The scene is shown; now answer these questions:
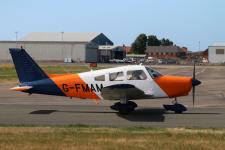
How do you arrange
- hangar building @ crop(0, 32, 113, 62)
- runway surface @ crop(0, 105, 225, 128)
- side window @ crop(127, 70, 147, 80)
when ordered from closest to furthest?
runway surface @ crop(0, 105, 225, 128), side window @ crop(127, 70, 147, 80), hangar building @ crop(0, 32, 113, 62)

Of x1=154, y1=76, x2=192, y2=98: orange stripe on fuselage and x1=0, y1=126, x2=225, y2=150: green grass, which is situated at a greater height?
x1=154, y1=76, x2=192, y2=98: orange stripe on fuselage

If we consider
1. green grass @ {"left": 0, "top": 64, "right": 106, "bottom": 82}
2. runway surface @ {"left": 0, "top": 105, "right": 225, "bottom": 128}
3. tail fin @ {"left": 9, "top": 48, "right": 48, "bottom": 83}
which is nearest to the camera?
runway surface @ {"left": 0, "top": 105, "right": 225, "bottom": 128}

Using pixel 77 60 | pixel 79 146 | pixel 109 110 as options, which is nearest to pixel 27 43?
pixel 77 60

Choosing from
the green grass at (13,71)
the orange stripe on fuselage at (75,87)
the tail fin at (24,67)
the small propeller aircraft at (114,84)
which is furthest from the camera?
the green grass at (13,71)

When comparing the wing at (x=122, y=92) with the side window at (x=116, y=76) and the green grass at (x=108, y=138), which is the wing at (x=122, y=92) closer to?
the side window at (x=116, y=76)

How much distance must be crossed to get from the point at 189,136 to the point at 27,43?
450 feet

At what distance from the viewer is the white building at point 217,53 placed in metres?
166

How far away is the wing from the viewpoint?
16969 millimetres

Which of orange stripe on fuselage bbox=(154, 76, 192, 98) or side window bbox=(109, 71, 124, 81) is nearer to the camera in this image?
orange stripe on fuselage bbox=(154, 76, 192, 98)

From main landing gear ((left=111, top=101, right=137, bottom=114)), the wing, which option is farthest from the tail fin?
main landing gear ((left=111, top=101, right=137, bottom=114))

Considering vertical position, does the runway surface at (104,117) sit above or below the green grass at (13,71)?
above

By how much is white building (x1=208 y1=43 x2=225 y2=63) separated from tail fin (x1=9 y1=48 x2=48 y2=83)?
5965 inches

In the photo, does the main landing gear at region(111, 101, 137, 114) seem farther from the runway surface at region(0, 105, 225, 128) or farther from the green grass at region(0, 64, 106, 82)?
the green grass at region(0, 64, 106, 82)

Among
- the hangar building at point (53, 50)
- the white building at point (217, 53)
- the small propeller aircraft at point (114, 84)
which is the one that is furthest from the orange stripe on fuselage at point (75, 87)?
the white building at point (217, 53)
